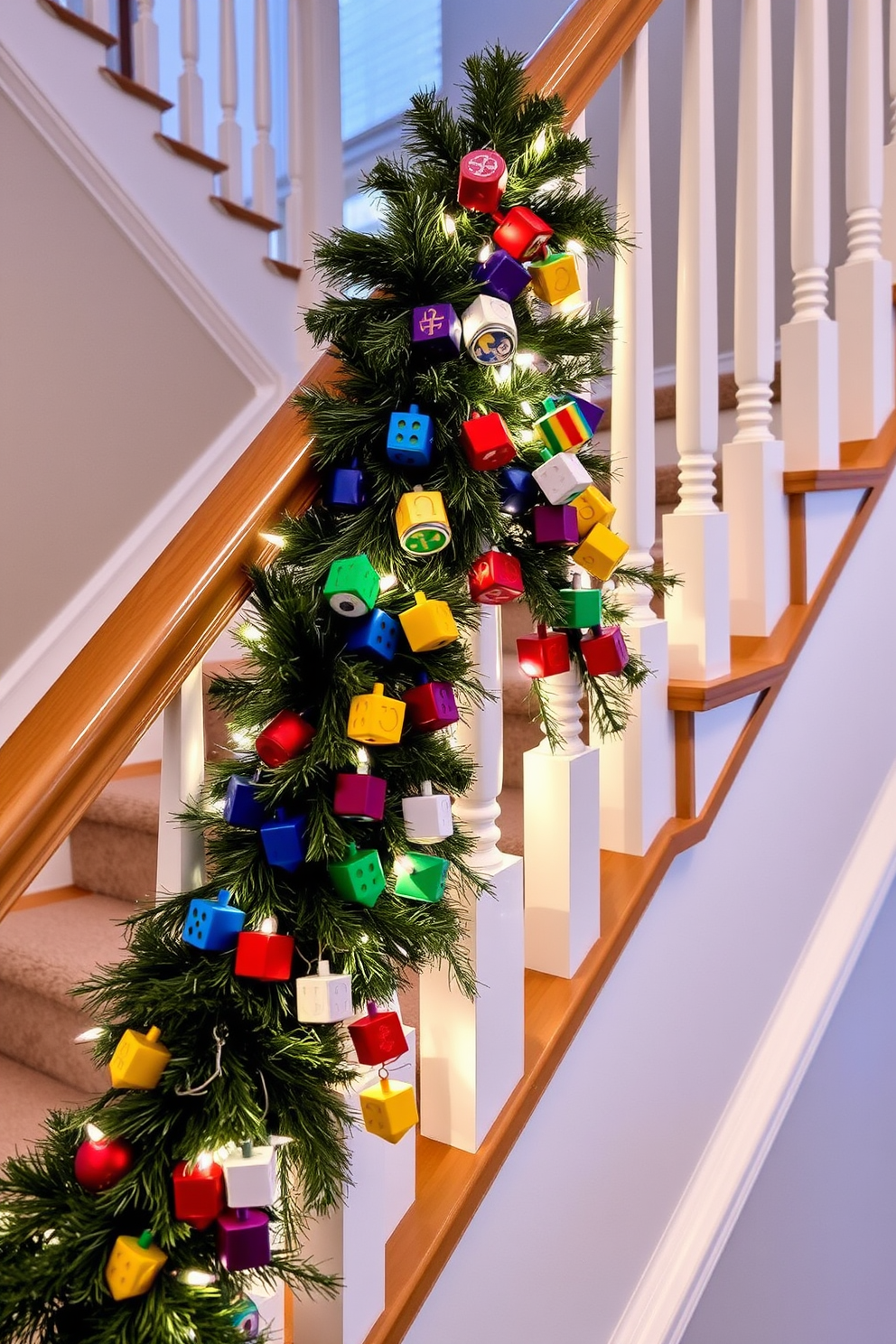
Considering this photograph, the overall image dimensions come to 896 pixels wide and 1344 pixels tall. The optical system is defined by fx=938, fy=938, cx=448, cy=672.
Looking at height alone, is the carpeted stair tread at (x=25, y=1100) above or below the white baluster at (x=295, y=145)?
below

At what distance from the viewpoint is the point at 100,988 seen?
2.16ft

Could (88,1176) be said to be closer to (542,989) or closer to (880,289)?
(542,989)

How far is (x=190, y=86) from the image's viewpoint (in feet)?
6.50

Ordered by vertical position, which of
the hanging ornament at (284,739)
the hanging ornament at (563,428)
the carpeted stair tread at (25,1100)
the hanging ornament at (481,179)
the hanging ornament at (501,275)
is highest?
the hanging ornament at (481,179)

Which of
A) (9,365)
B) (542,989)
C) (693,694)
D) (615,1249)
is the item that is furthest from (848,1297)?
(9,365)

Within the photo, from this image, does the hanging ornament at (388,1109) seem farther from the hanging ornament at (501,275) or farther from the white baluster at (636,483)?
the hanging ornament at (501,275)

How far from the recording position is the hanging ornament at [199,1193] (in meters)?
0.59

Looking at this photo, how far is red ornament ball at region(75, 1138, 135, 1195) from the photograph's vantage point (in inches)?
24.3

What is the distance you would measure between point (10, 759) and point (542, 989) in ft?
1.77

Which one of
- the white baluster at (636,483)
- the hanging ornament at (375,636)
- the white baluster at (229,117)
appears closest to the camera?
the hanging ornament at (375,636)

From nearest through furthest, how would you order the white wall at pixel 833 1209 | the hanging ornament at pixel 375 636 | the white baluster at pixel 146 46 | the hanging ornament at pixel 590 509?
the hanging ornament at pixel 375 636 → the hanging ornament at pixel 590 509 → the white wall at pixel 833 1209 → the white baluster at pixel 146 46

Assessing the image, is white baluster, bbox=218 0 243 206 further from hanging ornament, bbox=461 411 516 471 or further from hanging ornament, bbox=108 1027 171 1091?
hanging ornament, bbox=108 1027 171 1091

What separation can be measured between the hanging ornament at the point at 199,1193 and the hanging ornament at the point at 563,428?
22.7 inches

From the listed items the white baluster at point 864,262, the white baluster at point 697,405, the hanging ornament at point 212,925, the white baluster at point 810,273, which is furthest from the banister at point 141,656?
the white baluster at point 864,262
